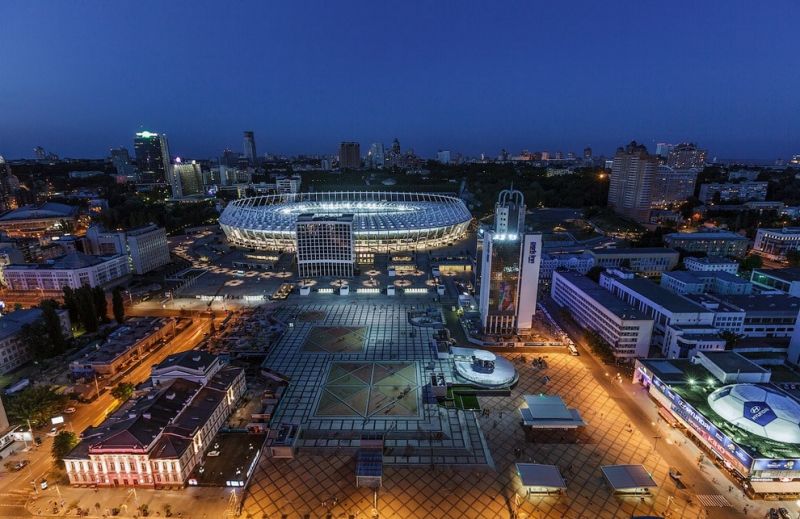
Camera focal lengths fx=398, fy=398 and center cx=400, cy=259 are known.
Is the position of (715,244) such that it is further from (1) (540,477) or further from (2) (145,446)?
(2) (145,446)

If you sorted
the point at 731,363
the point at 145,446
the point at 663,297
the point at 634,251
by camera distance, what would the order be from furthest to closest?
1. the point at 634,251
2. the point at 663,297
3. the point at 731,363
4. the point at 145,446

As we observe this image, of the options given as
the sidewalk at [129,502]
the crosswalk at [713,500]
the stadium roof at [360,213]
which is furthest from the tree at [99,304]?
the crosswalk at [713,500]

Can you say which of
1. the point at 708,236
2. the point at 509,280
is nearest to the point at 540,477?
the point at 509,280

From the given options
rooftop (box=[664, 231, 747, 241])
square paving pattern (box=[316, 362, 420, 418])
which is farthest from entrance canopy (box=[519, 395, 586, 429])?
rooftop (box=[664, 231, 747, 241])

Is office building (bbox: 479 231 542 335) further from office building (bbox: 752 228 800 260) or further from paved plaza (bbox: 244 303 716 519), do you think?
office building (bbox: 752 228 800 260)

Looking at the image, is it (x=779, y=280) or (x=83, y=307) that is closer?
(x=83, y=307)

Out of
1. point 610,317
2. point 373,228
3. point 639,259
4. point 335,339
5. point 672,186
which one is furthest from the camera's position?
point 672,186
